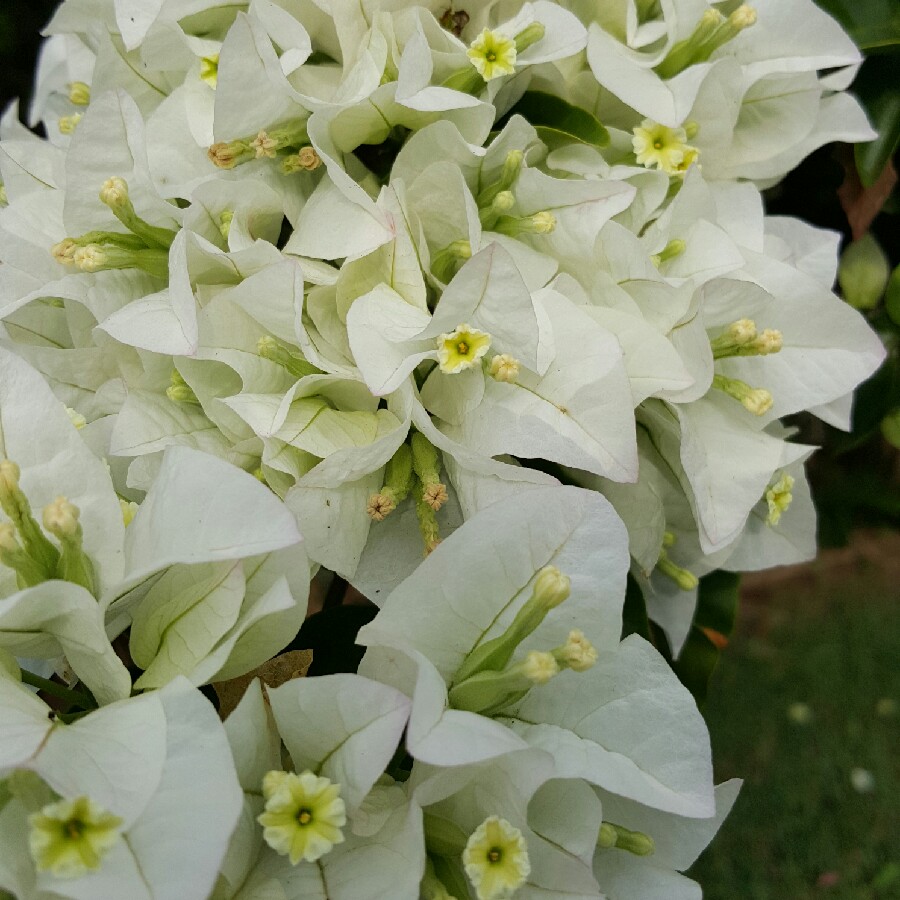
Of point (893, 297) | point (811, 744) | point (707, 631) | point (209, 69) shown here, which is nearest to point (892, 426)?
point (893, 297)

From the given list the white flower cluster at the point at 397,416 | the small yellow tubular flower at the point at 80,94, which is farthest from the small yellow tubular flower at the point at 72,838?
the small yellow tubular flower at the point at 80,94

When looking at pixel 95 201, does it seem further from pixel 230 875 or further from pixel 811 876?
pixel 811 876

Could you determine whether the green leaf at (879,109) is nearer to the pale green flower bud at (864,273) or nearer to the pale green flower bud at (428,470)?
the pale green flower bud at (864,273)

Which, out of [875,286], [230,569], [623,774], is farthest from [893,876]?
[230,569]

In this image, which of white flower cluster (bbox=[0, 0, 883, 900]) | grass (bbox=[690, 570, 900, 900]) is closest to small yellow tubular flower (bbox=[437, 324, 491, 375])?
white flower cluster (bbox=[0, 0, 883, 900])

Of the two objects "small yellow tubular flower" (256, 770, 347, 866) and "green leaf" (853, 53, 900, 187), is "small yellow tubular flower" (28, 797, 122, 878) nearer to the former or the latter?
"small yellow tubular flower" (256, 770, 347, 866)

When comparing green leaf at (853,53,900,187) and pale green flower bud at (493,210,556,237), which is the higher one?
pale green flower bud at (493,210,556,237)

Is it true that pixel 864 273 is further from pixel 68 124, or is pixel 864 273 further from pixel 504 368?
pixel 68 124
